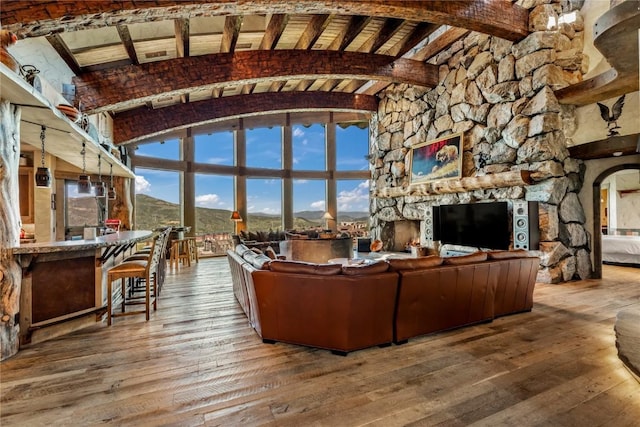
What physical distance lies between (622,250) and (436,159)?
14.7 feet

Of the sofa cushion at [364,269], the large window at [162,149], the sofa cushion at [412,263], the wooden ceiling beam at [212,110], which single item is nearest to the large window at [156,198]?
the large window at [162,149]

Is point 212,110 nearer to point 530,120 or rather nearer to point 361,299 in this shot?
point 361,299

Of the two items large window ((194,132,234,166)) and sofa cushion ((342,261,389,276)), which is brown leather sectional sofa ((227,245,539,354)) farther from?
large window ((194,132,234,166))

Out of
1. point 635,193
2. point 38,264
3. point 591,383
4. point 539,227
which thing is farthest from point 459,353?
point 635,193

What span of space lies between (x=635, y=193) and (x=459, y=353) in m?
10.7

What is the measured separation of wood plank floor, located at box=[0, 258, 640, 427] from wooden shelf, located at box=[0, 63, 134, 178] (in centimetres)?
221

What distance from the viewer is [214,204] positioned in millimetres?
9969

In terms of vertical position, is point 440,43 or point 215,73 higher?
point 440,43

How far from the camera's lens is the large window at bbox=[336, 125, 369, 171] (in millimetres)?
11820

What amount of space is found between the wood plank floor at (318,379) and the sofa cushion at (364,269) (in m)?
0.71

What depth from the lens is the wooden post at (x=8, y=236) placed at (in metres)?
2.63

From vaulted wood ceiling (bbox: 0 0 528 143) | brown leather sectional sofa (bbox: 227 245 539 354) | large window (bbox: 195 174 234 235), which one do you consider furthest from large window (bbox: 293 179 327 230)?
brown leather sectional sofa (bbox: 227 245 539 354)

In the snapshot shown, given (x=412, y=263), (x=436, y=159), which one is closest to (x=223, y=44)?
(x=412, y=263)

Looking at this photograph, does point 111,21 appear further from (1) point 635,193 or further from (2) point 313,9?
(1) point 635,193
